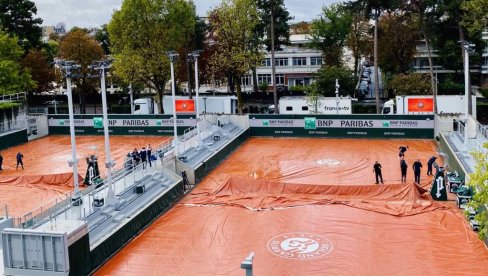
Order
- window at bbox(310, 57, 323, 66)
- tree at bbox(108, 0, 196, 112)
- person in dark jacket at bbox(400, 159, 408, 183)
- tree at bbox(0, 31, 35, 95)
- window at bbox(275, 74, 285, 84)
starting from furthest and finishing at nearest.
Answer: window at bbox(275, 74, 285, 84) → window at bbox(310, 57, 323, 66) → tree at bbox(0, 31, 35, 95) → tree at bbox(108, 0, 196, 112) → person in dark jacket at bbox(400, 159, 408, 183)

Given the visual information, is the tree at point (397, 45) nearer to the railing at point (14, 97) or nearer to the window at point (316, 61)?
the window at point (316, 61)

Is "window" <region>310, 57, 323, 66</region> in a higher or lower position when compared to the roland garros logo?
Answer: higher

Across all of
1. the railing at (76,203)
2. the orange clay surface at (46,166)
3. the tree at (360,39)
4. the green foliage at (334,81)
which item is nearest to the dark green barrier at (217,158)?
the railing at (76,203)

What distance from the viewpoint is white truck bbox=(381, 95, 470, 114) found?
141 ft

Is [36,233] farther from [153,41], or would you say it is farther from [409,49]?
[409,49]

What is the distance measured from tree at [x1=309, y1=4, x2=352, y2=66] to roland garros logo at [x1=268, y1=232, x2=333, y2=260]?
4868cm

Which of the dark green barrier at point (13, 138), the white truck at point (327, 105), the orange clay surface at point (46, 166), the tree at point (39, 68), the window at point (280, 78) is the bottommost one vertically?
the orange clay surface at point (46, 166)

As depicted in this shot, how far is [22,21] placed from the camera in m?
59.9

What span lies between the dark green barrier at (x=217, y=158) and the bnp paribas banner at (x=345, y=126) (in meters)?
2.22

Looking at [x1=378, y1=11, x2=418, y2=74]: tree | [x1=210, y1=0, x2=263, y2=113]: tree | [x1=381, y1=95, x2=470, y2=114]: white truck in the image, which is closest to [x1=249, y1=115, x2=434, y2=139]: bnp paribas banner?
[x1=381, y1=95, x2=470, y2=114]: white truck

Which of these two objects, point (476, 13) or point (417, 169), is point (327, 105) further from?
point (417, 169)

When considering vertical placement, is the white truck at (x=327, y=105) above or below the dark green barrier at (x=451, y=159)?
Answer: above

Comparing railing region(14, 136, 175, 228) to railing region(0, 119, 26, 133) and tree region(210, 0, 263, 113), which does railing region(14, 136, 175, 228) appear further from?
tree region(210, 0, 263, 113)

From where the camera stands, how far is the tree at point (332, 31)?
66500mm
